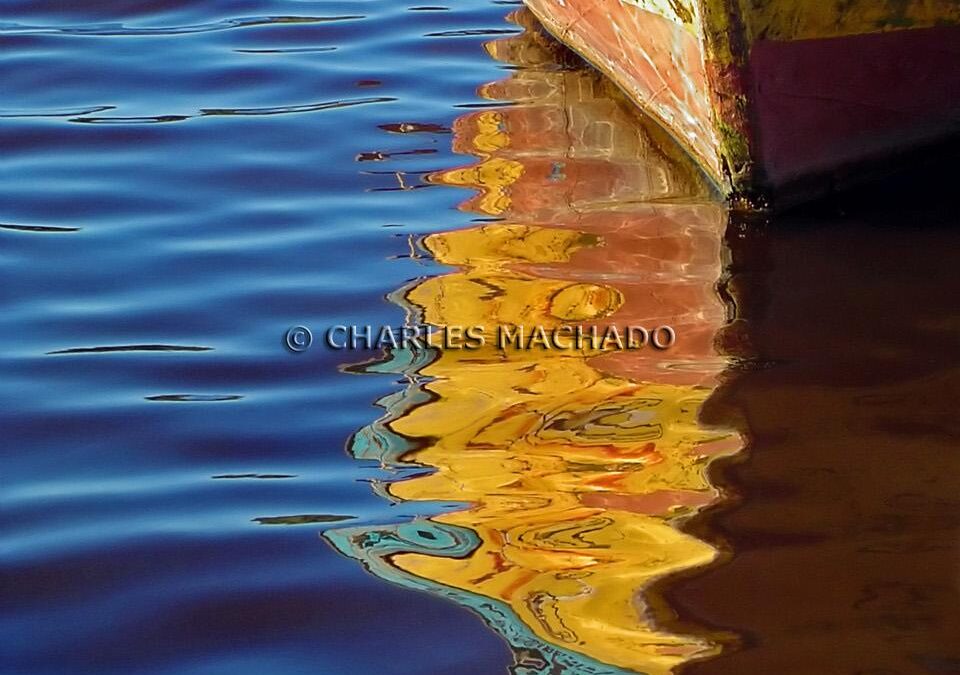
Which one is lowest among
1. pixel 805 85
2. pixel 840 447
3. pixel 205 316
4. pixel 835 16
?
pixel 840 447

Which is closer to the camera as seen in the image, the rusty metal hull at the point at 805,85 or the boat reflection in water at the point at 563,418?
the boat reflection in water at the point at 563,418

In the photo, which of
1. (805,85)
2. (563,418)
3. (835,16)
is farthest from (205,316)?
(835,16)

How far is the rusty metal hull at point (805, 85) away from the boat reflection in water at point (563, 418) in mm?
222

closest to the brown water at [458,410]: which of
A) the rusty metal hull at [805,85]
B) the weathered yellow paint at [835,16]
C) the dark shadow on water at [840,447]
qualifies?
the dark shadow on water at [840,447]

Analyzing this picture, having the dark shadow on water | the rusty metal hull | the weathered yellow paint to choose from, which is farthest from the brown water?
the weathered yellow paint

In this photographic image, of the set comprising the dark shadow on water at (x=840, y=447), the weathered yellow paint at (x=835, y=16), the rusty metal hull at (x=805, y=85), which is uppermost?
the weathered yellow paint at (x=835, y=16)

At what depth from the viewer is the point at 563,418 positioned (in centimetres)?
287

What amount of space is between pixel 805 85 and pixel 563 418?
136 cm

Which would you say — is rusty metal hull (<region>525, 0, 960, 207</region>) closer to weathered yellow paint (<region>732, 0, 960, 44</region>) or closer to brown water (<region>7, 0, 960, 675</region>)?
weathered yellow paint (<region>732, 0, 960, 44</region>)

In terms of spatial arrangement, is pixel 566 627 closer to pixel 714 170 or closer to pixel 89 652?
pixel 89 652

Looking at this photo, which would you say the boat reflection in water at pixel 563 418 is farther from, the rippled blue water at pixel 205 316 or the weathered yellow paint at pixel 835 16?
the weathered yellow paint at pixel 835 16

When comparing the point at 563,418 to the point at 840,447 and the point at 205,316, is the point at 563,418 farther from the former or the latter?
the point at 205,316

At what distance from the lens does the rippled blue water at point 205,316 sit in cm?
225

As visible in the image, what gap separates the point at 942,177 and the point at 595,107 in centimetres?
132
